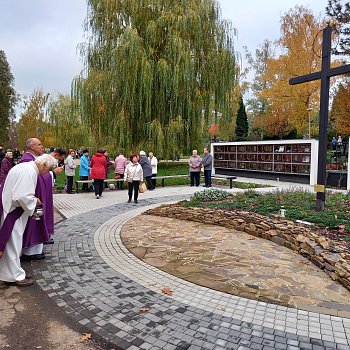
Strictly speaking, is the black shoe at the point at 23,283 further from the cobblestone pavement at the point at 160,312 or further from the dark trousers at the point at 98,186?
the dark trousers at the point at 98,186

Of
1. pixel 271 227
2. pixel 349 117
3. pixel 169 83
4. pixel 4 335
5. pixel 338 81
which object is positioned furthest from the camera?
pixel 338 81

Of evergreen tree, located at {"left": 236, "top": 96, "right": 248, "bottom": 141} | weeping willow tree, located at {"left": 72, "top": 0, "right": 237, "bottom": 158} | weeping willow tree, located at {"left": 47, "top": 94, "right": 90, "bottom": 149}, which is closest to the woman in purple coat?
weeping willow tree, located at {"left": 72, "top": 0, "right": 237, "bottom": 158}

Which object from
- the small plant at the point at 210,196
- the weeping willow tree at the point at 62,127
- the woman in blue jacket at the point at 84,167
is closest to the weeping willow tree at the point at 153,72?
the woman in blue jacket at the point at 84,167

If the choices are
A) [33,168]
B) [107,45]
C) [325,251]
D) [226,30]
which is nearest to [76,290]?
[33,168]

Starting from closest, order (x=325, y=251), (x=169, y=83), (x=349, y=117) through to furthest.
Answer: (x=325, y=251) < (x=169, y=83) < (x=349, y=117)

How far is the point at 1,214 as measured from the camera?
432 cm

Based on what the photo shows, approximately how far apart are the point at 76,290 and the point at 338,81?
25414mm

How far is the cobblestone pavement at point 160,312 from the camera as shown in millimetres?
3020

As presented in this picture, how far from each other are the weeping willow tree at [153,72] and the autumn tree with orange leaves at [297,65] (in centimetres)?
720

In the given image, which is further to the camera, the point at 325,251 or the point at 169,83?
the point at 169,83

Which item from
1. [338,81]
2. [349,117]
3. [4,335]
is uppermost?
[338,81]

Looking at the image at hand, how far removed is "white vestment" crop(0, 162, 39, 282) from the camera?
→ 417 centimetres

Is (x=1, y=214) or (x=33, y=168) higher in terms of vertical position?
(x=33, y=168)

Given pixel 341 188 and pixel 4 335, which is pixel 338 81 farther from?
pixel 4 335
